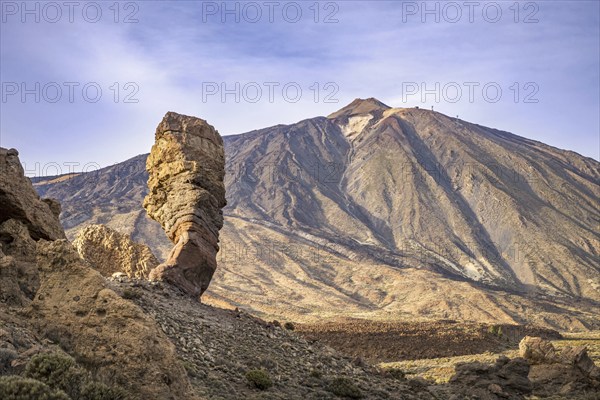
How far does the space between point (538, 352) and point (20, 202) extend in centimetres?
2110

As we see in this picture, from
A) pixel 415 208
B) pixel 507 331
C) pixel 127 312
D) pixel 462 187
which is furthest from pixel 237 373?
pixel 462 187

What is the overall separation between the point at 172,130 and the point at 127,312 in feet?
47.2

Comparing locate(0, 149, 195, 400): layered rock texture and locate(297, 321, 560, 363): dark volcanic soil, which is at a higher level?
locate(0, 149, 195, 400): layered rock texture

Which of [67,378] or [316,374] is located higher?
[67,378]

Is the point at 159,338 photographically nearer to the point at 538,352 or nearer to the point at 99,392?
the point at 99,392

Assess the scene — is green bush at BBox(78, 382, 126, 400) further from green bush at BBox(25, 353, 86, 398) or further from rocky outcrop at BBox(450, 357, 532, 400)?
rocky outcrop at BBox(450, 357, 532, 400)

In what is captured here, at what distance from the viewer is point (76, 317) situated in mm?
10625

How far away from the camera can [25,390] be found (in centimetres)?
752

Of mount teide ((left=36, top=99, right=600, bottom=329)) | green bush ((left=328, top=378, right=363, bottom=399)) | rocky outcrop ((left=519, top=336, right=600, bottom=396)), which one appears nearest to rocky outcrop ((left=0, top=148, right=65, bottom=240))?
green bush ((left=328, top=378, right=363, bottom=399))

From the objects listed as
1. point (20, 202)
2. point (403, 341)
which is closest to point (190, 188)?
point (20, 202)

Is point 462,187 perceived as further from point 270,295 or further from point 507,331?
point 507,331

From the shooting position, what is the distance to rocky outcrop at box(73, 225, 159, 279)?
26.5 metres

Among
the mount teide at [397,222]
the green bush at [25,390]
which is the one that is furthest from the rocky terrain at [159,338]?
the mount teide at [397,222]

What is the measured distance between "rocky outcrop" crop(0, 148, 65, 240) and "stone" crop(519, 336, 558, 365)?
1984 centimetres
